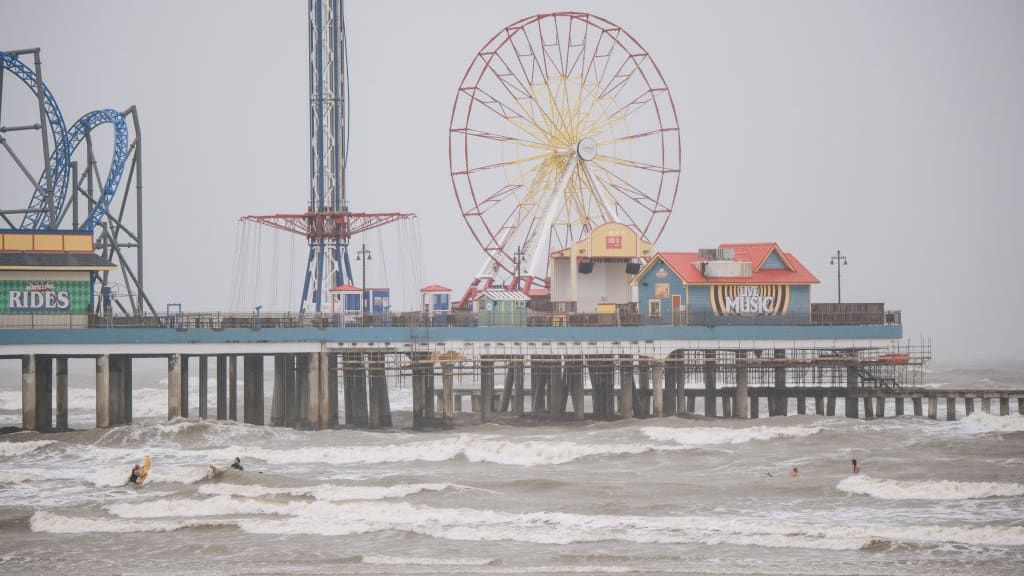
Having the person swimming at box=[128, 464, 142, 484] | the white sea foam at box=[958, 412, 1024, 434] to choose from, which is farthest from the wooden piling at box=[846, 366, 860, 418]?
the person swimming at box=[128, 464, 142, 484]

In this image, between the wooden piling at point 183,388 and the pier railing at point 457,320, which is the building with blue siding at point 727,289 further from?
the wooden piling at point 183,388

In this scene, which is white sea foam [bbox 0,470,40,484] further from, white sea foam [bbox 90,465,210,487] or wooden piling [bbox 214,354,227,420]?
wooden piling [bbox 214,354,227,420]

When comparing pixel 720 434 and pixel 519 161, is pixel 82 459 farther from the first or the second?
pixel 519 161

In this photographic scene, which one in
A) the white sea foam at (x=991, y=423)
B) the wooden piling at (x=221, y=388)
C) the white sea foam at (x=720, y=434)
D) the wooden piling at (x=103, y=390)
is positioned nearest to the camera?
the white sea foam at (x=720, y=434)

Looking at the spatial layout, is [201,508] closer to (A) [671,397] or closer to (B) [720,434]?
(B) [720,434]

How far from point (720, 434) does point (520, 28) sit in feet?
88.4

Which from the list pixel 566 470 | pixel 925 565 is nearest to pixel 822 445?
pixel 566 470

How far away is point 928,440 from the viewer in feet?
166

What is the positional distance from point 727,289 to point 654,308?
330 centimetres

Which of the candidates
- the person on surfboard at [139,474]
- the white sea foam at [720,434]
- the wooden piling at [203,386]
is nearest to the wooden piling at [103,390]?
the wooden piling at [203,386]

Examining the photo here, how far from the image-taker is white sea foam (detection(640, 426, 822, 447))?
51.8 meters

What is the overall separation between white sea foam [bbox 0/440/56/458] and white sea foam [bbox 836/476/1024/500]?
3006cm

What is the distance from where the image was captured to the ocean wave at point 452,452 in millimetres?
48719

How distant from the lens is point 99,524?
37.8m
